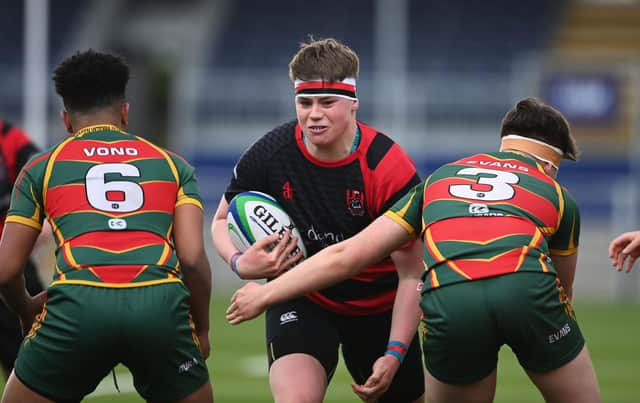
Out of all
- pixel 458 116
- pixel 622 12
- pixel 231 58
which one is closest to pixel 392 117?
pixel 458 116

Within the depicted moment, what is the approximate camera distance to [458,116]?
25141 millimetres

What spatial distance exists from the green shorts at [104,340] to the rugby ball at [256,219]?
96 cm

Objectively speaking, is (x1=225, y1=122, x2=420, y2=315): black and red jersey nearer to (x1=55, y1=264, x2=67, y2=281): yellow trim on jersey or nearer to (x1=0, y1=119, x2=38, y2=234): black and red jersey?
(x1=55, y1=264, x2=67, y2=281): yellow trim on jersey

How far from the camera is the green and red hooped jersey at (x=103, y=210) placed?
4.80 metres

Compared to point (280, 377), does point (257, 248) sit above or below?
above

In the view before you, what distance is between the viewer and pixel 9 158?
6887 mm

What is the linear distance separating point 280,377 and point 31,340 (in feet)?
3.96

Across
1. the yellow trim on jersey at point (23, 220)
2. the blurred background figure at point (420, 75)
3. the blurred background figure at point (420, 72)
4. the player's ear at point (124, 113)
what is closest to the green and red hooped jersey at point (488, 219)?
the player's ear at point (124, 113)

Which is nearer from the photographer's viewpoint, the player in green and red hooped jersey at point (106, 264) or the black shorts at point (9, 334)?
the player in green and red hooped jersey at point (106, 264)

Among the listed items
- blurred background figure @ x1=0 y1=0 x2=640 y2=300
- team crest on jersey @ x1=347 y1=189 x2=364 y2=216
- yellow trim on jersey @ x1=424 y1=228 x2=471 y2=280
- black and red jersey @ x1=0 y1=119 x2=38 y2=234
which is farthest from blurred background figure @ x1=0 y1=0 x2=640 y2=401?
yellow trim on jersey @ x1=424 y1=228 x2=471 y2=280

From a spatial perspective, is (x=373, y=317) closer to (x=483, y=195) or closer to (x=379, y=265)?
(x=379, y=265)

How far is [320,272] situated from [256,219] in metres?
0.83

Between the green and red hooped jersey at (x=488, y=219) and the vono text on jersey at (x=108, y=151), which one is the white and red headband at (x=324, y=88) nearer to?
the green and red hooped jersey at (x=488, y=219)

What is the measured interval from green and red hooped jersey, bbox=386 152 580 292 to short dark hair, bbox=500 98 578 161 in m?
0.19
